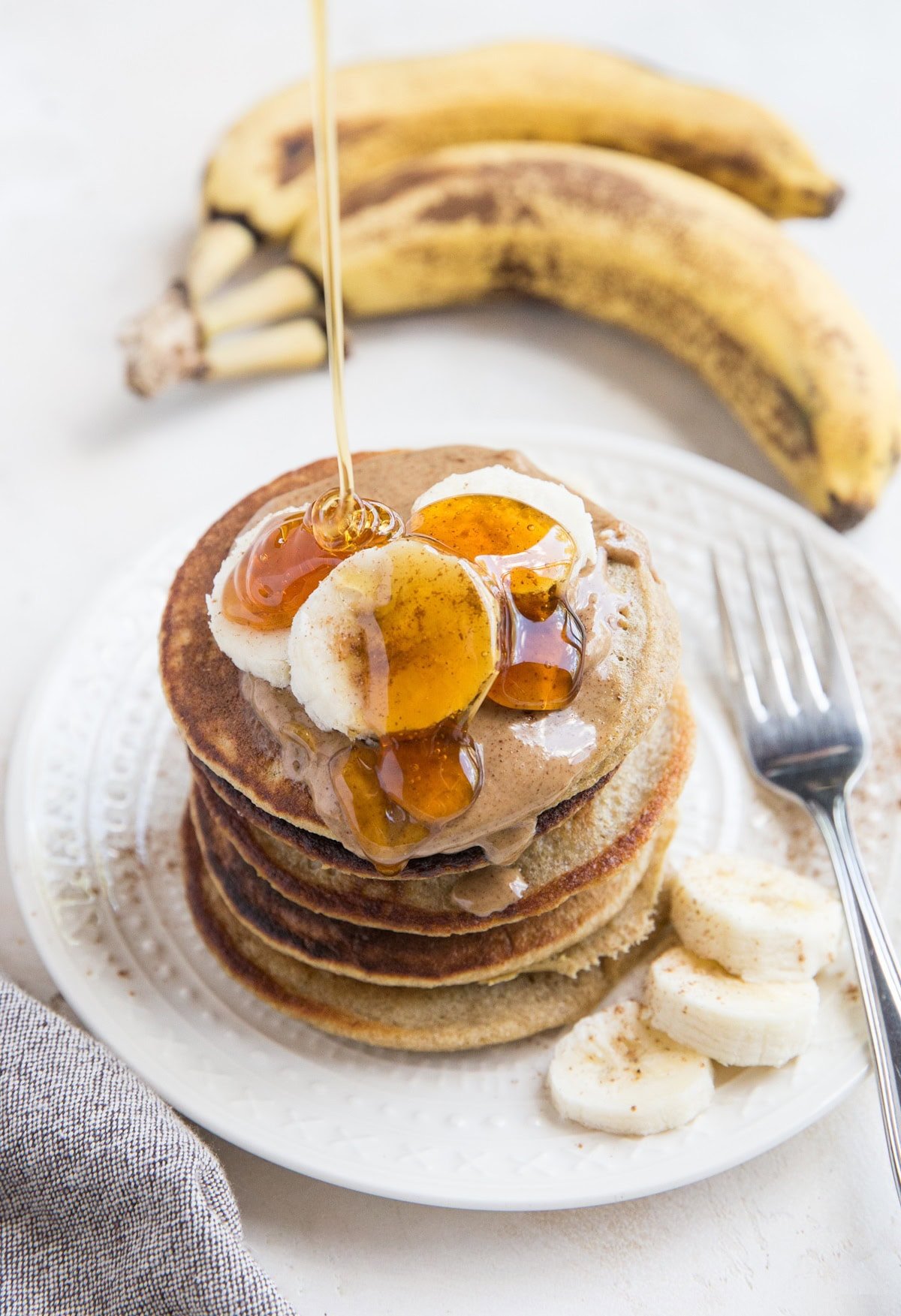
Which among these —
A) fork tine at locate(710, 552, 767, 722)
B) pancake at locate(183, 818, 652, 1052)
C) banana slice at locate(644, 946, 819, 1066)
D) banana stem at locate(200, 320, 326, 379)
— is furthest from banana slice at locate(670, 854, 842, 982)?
banana stem at locate(200, 320, 326, 379)

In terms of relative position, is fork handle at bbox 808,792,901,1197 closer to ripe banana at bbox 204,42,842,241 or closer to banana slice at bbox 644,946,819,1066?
banana slice at bbox 644,946,819,1066

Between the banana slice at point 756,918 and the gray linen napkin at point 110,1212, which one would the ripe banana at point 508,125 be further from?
the gray linen napkin at point 110,1212

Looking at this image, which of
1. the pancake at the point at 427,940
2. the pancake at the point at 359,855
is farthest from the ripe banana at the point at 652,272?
the pancake at the point at 359,855

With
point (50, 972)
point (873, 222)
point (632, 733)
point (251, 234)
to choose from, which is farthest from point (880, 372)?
point (50, 972)

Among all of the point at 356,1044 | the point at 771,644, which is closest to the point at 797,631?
the point at 771,644

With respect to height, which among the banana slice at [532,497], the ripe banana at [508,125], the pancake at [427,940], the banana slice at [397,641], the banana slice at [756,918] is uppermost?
the ripe banana at [508,125]
